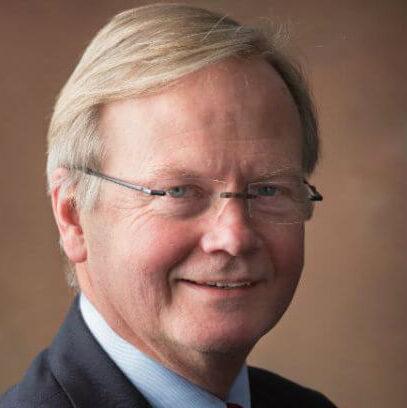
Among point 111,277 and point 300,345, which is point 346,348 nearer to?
point 300,345

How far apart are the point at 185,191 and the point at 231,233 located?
111mm

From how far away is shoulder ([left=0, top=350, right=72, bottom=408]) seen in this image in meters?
1.49

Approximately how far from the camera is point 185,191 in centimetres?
152

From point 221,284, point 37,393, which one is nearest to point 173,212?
point 221,284

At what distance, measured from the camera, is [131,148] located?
1.53 meters

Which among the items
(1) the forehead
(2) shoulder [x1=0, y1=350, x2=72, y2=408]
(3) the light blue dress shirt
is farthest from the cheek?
(2) shoulder [x1=0, y1=350, x2=72, y2=408]

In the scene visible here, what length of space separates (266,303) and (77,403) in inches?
13.4

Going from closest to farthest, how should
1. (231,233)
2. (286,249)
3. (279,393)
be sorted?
1. (231,233)
2. (286,249)
3. (279,393)

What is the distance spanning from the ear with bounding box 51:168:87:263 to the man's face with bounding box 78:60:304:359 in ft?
0.25

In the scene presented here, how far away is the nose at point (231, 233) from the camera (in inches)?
57.6

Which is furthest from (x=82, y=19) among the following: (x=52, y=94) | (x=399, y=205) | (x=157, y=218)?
(x=157, y=218)

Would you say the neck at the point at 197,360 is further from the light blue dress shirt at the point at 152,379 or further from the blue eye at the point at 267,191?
the blue eye at the point at 267,191

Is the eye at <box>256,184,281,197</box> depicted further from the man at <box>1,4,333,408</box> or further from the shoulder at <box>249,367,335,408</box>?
the shoulder at <box>249,367,335,408</box>

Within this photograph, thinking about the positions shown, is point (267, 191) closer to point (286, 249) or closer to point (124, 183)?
point (286, 249)
